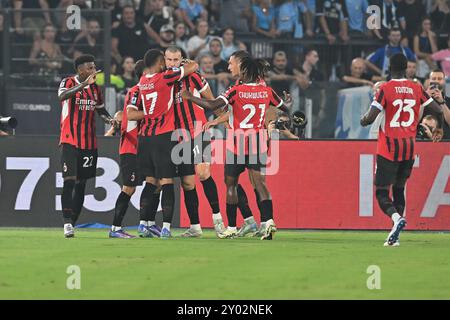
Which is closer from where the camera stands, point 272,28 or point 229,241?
point 229,241

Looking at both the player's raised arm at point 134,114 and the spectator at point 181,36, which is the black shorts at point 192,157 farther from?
the spectator at point 181,36

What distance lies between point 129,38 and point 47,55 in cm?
292

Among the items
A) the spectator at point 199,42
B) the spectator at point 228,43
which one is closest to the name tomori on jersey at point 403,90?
the spectator at point 228,43

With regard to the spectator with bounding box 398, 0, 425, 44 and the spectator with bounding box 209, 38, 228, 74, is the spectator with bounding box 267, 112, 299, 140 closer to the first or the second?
the spectator with bounding box 209, 38, 228, 74

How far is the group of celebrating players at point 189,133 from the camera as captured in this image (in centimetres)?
1416

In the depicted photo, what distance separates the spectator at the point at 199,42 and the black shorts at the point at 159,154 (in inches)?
291

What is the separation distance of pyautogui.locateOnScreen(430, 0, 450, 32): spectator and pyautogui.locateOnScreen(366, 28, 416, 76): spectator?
4.17 feet

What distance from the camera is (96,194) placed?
17.9m

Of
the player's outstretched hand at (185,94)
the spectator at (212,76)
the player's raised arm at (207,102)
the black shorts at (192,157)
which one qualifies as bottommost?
the black shorts at (192,157)

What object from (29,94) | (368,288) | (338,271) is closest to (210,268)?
(338,271)

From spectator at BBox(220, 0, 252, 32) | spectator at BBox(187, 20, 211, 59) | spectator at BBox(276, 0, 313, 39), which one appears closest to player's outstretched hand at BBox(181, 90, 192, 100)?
spectator at BBox(187, 20, 211, 59)

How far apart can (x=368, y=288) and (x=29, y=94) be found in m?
10.7

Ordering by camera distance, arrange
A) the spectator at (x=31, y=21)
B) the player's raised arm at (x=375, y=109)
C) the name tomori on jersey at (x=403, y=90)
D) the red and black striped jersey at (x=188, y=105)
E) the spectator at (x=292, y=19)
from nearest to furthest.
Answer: the player's raised arm at (x=375, y=109) → the name tomori on jersey at (x=403, y=90) → the red and black striped jersey at (x=188, y=105) → the spectator at (x=31, y=21) → the spectator at (x=292, y=19)
